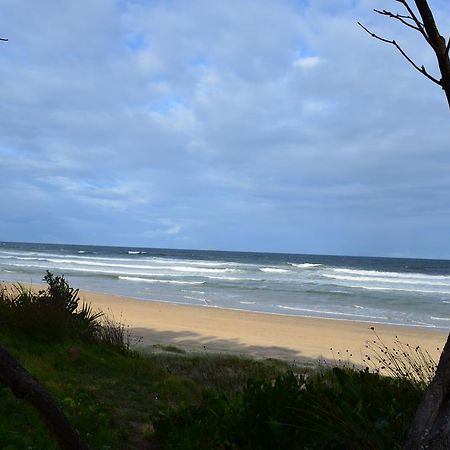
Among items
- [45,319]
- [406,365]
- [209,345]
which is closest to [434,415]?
[45,319]

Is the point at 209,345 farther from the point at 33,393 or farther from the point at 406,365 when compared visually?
the point at 33,393

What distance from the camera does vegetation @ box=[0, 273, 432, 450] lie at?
3.56 metres

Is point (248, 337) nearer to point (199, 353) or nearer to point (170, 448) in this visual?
point (199, 353)

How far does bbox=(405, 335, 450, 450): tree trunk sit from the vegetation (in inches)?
34.4

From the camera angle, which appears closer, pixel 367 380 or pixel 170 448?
pixel 170 448

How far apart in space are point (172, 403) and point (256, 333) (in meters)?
9.02

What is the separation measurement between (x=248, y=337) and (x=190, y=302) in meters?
8.94

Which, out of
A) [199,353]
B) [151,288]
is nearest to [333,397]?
[199,353]

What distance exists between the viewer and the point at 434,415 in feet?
7.45

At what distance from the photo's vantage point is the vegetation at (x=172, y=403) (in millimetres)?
3561

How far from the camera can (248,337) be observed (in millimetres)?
13922

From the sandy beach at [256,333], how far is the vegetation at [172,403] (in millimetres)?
4412

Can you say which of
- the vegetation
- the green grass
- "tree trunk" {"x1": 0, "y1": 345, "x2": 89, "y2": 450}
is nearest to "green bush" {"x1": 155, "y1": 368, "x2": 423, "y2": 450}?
the vegetation

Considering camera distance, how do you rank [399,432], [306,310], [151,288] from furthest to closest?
1. [151,288]
2. [306,310]
3. [399,432]
